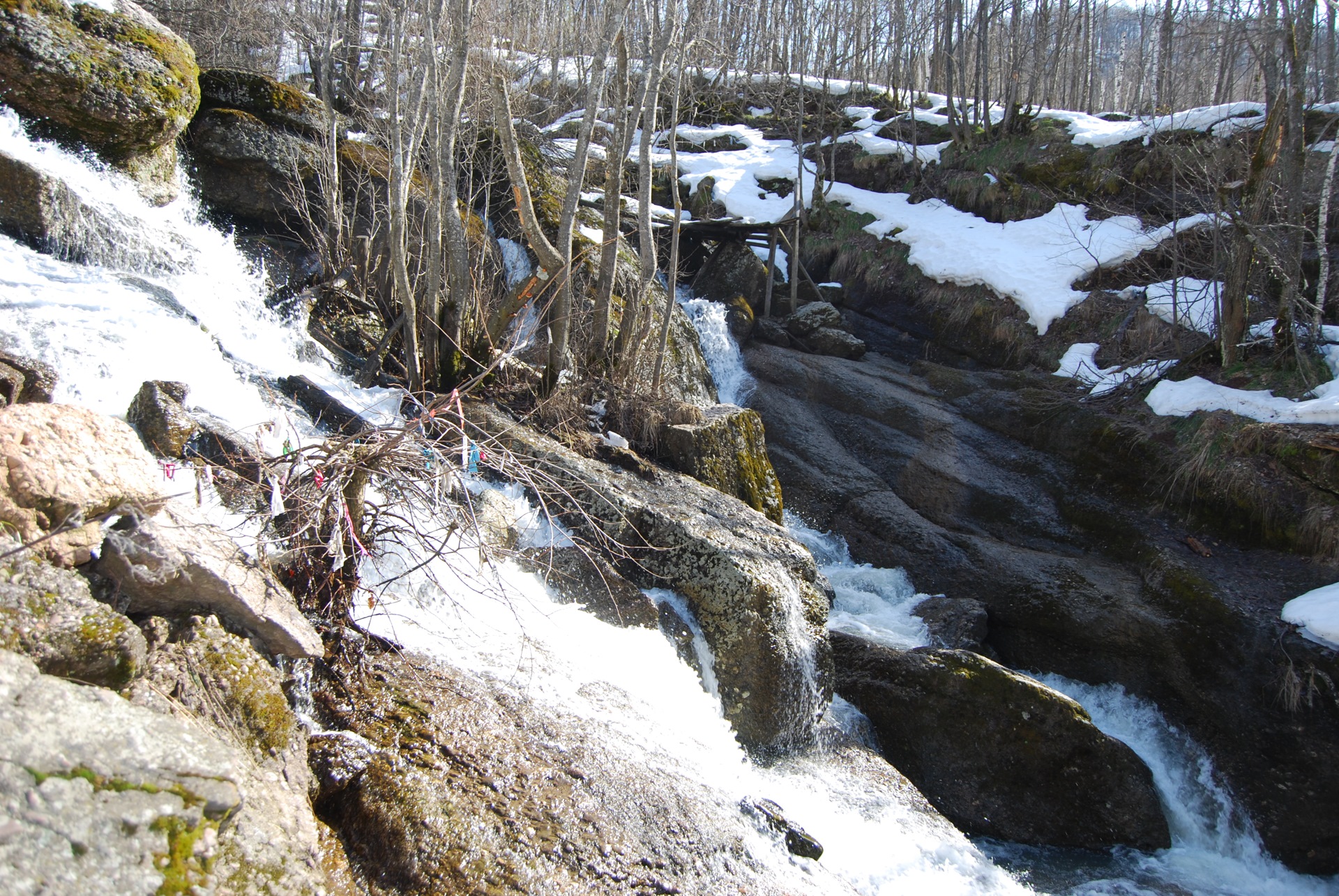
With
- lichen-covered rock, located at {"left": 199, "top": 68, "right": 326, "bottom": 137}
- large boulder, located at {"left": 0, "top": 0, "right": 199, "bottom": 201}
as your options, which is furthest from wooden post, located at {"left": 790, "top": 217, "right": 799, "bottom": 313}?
large boulder, located at {"left": 0, "top": 0, "right": 199, "bottom": 201}

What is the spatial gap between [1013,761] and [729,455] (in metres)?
3.78

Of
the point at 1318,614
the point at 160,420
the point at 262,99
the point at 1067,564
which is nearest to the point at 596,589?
the point at 160,420

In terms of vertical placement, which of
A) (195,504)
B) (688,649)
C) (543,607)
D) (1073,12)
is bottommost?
(688,649)

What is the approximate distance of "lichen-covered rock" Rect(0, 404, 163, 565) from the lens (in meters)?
2.72

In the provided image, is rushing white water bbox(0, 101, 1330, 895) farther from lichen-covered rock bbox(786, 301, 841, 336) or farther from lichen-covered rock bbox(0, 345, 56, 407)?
lichen-covered rock bbox(786, 301, 841, 336)

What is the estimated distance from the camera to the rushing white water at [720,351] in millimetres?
12266

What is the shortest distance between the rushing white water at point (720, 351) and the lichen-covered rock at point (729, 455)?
318cm

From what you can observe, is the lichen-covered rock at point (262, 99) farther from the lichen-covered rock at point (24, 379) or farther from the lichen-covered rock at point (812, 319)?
the lichen-covered rock at point (812, 319)

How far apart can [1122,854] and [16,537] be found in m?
7.40

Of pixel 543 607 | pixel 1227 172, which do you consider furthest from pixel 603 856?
pixel 1227 172

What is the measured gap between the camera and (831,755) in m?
5.86

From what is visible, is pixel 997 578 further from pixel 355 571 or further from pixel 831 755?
pixel 355 571

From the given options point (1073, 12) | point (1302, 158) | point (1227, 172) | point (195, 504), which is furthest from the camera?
point (1073, 12)

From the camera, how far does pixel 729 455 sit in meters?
8.27
